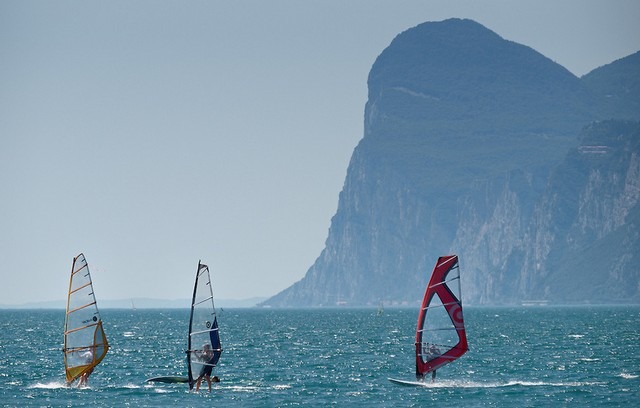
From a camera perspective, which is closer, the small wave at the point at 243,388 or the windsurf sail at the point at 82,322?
the windsurf sail at the point at 82,322

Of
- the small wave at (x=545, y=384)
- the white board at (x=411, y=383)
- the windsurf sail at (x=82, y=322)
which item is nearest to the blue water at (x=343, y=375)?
the small wave at (x=545, y=384)

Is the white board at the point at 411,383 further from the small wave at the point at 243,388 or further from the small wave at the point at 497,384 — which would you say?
the small wave at the point at 243,388

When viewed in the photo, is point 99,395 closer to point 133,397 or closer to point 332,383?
point 133,397

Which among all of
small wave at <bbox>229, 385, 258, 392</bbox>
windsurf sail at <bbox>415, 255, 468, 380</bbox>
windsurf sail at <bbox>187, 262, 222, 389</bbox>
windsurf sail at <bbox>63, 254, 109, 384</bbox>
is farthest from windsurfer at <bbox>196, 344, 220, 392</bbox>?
windsurf sail at <bbox>415, 255, 468, 380</bbox>

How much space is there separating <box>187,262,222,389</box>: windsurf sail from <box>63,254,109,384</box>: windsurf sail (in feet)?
20.3

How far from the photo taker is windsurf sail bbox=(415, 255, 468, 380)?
67.9m

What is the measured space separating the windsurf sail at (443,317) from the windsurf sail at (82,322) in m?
17.2

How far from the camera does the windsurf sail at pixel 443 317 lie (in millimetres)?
67938

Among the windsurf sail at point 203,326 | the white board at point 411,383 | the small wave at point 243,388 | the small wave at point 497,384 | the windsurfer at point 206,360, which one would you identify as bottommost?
the small wave at point 243,388

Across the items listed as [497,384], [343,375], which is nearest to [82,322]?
[343,375]

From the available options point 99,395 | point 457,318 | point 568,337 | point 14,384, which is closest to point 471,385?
point 457,318

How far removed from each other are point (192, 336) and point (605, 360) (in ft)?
135

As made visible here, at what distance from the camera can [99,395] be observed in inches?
2739

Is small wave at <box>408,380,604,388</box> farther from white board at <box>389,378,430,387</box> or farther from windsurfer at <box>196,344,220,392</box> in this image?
windsurfer at <box>196,344,220,392</box>
